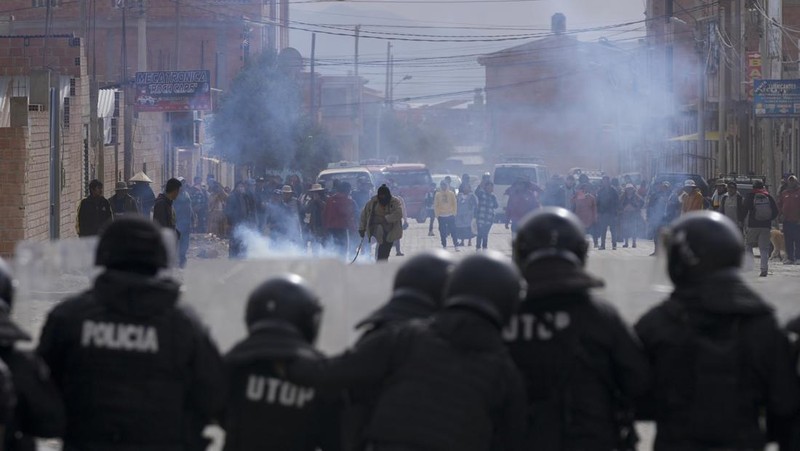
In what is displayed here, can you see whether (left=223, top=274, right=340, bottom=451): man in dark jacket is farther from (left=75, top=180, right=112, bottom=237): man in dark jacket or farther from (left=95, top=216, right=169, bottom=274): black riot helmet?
(left=75, top=180, right=112, bottom=237): man in dark jacket

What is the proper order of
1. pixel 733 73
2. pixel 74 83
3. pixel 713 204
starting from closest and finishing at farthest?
pixel 713 204
pixel 74 83
pixel 733 73

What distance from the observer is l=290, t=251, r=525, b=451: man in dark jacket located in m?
4.59

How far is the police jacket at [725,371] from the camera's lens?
4.72 metres

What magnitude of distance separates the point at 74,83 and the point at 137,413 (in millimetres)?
25893

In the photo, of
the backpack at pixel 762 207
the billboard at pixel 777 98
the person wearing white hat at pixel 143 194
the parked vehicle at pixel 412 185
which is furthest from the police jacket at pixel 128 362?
the parked vehicle at pixel 412 185

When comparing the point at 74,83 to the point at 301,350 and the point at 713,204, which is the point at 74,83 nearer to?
the point at 713,204

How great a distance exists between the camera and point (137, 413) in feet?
15.3

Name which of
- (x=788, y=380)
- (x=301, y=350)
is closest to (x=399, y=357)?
(x=301, y=350)

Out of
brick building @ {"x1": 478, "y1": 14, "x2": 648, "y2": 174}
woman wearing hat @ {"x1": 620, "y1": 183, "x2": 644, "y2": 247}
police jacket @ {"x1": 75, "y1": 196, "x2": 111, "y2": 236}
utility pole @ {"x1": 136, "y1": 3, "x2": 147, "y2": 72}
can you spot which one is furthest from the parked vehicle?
brick building @ {"x1": 478, "y1": 14, "x2": 648, "y2": 174}

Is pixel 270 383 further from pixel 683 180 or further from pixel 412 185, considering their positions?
pixel 412 185

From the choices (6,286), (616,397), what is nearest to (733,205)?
(616,397)

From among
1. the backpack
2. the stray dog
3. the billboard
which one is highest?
the billboard

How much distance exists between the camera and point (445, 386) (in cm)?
460

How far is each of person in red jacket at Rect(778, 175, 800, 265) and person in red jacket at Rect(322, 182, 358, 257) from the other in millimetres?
7539
